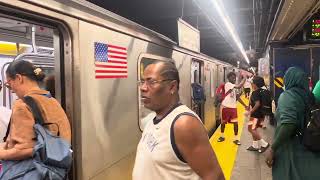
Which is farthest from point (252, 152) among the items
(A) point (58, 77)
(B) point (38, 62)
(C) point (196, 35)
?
(A) point (58, 77)

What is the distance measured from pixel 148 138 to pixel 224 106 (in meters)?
6.31

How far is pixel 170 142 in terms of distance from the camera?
1.68 meters

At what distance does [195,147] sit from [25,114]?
3.70 feet

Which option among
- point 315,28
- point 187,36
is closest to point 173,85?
point 187,36

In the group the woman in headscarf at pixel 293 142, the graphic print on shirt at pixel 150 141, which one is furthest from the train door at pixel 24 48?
the woman in headscarf at pixel 293 142

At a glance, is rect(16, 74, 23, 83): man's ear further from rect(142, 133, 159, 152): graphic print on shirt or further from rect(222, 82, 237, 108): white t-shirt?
rect(222, 82, 237, 108): white t-shirt

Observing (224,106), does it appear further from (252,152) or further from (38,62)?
(38,62)

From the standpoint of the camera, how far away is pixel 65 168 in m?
2.16

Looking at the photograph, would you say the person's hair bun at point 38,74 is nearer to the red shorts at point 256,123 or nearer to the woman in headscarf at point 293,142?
the woman in headscarf at point 293,142

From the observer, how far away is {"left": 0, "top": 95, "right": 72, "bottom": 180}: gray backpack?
2068mm

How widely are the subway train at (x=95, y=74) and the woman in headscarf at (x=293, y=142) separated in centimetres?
139

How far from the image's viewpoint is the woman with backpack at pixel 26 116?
2.11 metres

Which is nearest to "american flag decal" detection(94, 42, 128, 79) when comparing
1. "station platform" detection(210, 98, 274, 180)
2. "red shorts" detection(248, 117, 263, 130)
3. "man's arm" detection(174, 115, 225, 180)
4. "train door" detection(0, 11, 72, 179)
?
"train door" detection(0, 11, 72, 179)

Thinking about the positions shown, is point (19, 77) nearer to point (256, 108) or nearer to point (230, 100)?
point (256, 108)
